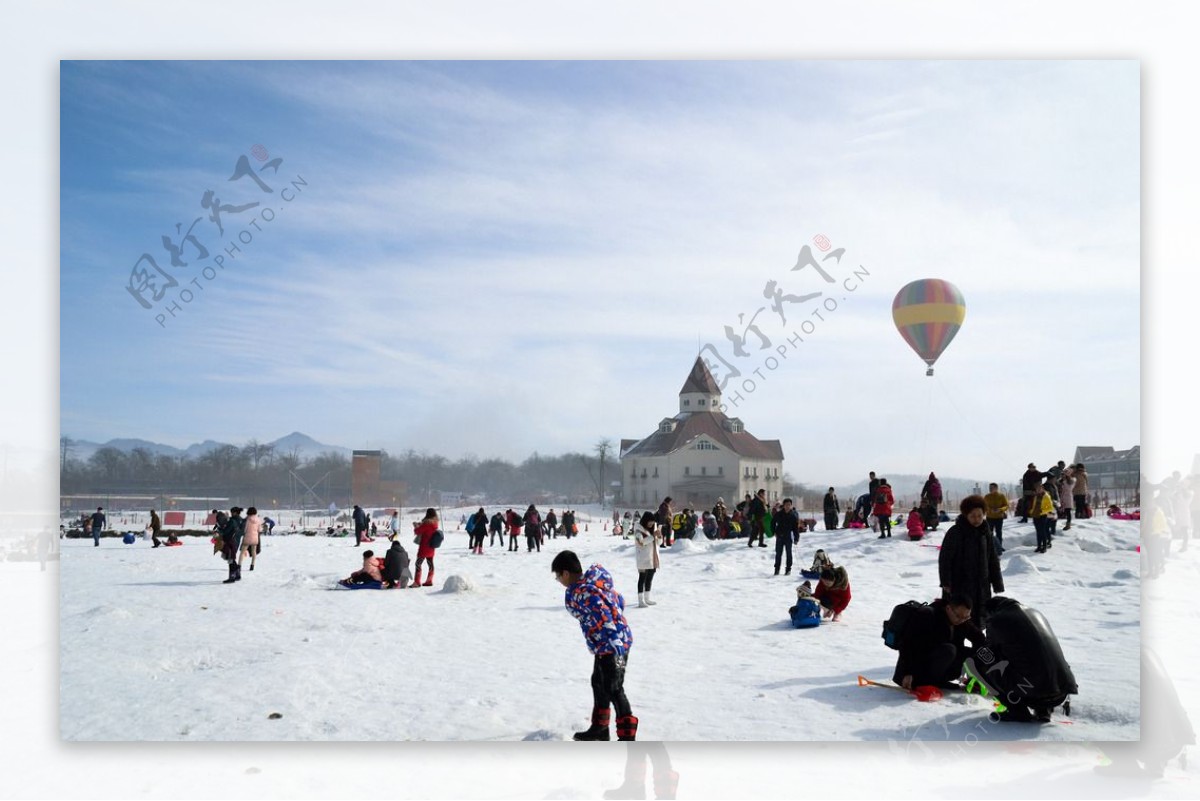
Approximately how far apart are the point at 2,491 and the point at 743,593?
→ 8.55 m

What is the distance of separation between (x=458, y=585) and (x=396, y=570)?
105cm

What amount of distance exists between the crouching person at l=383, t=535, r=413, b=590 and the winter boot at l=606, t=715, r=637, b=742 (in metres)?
7.47

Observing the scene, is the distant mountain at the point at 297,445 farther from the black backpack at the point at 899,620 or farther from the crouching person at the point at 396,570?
the black backpack at the point at 899,620

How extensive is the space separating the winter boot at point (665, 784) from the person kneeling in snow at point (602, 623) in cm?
46

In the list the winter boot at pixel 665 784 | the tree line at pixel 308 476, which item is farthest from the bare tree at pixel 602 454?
the winter boot at pixel 665 784

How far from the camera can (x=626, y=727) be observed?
17.8 feet

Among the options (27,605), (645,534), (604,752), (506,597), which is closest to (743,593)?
(645,534)

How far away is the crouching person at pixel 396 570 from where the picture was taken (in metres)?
12.4

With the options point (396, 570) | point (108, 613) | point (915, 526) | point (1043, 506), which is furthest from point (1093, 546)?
point (108, 613)

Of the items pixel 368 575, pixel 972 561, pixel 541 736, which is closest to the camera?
pixel 541 736

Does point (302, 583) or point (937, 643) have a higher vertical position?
point (937, 643)

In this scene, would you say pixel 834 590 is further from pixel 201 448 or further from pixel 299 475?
pixel 299 475

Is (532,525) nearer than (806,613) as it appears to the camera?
No

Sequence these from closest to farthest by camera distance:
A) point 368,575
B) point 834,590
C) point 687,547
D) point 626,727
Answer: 1. point 626,727
2. point 834,590
3. point 368,575
4. point 687,547
